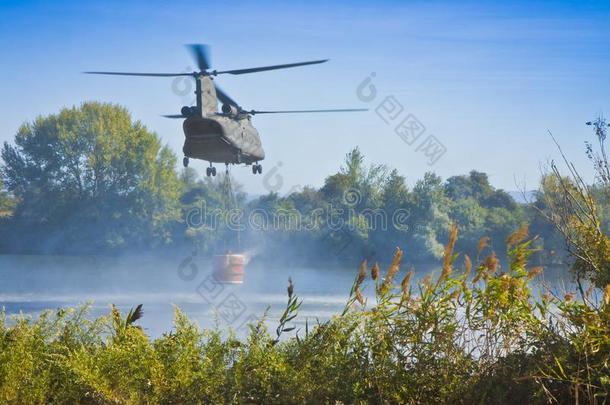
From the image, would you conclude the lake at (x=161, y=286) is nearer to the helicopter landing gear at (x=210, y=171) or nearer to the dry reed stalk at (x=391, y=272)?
the helicopter landing gear at (x=210, y=171)

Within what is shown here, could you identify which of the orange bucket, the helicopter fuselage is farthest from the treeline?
the helicopter fuselage

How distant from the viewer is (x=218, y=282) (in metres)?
38.4

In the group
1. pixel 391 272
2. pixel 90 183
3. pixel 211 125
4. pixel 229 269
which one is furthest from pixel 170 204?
pixel 391 272

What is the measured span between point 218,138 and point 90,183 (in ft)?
108

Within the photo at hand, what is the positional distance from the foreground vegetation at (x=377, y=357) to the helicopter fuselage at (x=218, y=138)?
641 inches

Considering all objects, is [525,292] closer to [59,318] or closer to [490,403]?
[490,403]

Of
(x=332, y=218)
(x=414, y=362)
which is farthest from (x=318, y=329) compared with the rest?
(x=332, y=218)

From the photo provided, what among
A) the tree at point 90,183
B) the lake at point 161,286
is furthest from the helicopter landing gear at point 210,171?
the tree at point 90,183

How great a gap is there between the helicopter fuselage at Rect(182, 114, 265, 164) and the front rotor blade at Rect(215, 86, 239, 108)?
1.41ft

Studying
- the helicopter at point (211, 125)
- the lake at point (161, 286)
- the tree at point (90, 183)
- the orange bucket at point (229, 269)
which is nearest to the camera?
the helicopter at point (211, 125)

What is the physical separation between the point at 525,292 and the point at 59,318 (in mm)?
1995

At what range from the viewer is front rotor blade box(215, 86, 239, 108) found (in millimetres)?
20625

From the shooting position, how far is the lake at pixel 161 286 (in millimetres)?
31094

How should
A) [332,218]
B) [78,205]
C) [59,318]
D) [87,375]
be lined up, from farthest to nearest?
1. [78,205]
2. [332,218]
3. [59,318]
4. [87,375]
